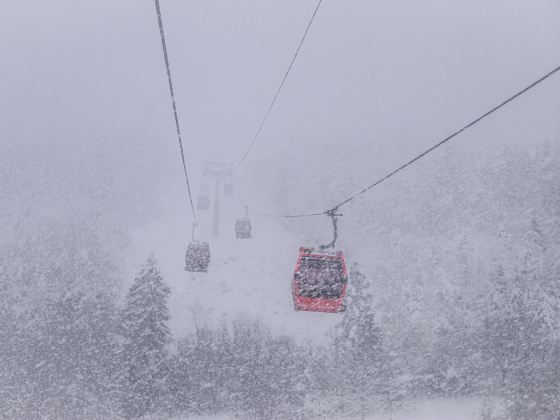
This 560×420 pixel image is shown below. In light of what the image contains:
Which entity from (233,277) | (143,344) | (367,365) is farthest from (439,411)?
(143,344)

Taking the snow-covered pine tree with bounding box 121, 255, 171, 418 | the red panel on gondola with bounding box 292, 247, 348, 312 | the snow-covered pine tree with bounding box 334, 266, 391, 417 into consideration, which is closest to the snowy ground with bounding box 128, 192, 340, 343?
the snow-covered pine tree with bounding box 334, 266, 391, 417

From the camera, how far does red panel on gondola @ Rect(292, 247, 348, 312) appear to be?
1235 cm

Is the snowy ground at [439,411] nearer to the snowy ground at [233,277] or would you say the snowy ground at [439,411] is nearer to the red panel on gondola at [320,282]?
the snowy ground at [233,277]

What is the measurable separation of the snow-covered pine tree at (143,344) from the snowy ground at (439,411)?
8.13m

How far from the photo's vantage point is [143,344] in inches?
1319

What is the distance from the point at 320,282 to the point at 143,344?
82.2 ft

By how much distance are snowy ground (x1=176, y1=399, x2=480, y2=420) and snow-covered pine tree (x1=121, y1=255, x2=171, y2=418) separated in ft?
26.7

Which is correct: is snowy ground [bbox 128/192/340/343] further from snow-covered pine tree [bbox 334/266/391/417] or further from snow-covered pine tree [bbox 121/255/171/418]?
snow-covered pine tree [bbox 121/255/171/418]

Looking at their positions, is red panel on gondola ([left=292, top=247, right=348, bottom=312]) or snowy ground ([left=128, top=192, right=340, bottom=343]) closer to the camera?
red panel on gondola ([left=292, top=247, right=348, bottom=312])

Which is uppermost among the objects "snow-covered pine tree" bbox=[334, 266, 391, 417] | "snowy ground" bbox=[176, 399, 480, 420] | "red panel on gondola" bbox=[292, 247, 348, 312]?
"red panel on gondola" bbox=[292, 247, 348, 312]

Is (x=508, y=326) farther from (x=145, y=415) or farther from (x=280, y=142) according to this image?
(x=280, y=142)

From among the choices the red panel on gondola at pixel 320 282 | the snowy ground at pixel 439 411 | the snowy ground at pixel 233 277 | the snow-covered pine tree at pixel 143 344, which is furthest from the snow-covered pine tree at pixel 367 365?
the red panel on gondola at pixel 320 282

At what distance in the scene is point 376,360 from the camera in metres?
37.8

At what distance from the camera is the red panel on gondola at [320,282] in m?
12.4
